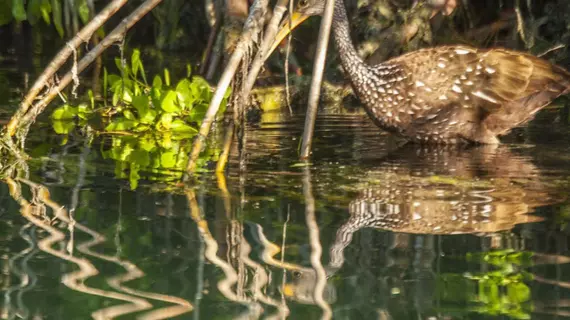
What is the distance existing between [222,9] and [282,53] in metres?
1.00

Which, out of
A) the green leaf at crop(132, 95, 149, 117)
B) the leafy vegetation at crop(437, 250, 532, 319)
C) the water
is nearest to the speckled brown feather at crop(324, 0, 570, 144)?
the water

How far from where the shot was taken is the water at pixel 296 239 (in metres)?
4.71

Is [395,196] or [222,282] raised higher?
[395,196]

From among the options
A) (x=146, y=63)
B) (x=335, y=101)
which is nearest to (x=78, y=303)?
(x=335, y=101)

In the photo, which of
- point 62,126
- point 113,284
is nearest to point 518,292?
point 113,284

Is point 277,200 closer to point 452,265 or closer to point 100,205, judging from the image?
point 100,205

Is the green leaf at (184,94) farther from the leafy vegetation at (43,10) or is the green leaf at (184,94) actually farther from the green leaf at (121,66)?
the leafy vegetation at (43,10)

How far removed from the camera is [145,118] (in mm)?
9023

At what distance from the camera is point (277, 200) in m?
6.58

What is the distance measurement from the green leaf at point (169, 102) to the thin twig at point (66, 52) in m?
1.29

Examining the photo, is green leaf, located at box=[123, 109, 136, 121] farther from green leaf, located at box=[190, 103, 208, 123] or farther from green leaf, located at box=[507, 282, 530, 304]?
green leaf, located at box=[507, 282, 530, 304]

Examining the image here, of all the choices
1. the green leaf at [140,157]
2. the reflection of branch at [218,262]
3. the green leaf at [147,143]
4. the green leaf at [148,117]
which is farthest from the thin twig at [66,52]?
the reflection of branch at [218,262]

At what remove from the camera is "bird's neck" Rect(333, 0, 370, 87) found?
870cm

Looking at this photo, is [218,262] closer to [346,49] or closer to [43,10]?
[346,49]
